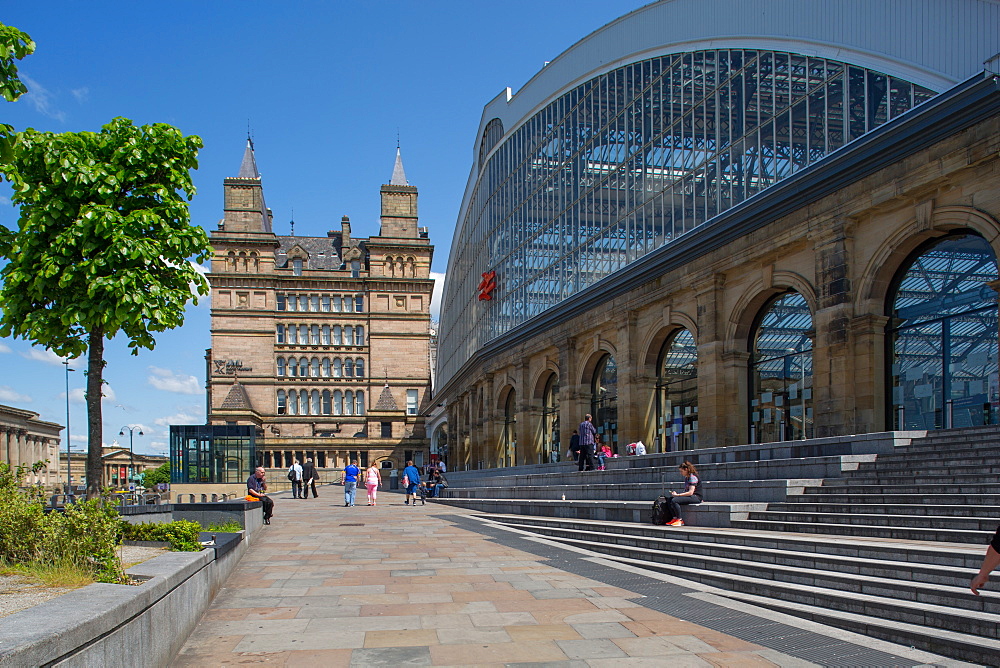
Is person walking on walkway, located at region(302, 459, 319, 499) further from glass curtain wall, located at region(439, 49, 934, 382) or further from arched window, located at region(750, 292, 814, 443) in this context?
arched window, located at region(750, 292, 814, 443)

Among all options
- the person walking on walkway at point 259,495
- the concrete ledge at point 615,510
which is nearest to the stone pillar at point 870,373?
the concrete ledge at point 615,510

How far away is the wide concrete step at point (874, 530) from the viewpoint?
9383 mm

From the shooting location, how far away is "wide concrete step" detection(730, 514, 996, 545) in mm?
9383

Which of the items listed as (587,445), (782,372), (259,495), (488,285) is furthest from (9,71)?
(488,285)

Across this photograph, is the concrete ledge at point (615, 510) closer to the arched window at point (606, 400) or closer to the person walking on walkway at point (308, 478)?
the arched window at point (606, 400)

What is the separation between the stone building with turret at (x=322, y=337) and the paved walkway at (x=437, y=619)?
72871 mm

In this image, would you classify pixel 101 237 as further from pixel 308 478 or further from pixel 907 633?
pixel 308 478

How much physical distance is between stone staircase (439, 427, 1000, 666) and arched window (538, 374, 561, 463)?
2051 cm

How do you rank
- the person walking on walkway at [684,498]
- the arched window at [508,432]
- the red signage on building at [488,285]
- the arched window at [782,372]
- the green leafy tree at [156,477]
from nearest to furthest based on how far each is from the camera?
the person walking on walkway at [684,498] → the arched window at [782,372] → the arched window at [508,432] → the red signage on building at [488,285] → the green leafy tree at [156,477]

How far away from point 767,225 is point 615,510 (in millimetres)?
10383

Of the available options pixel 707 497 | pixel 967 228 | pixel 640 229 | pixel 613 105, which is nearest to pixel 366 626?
pixel 707 497

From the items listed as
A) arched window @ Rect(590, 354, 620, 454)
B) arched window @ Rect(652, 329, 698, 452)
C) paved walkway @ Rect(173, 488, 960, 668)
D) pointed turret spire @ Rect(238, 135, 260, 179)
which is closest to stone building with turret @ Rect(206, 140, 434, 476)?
pointed turret spire @ Rect(238, 135, 260, 179)

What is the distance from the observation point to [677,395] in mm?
28438

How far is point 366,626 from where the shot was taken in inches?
326
